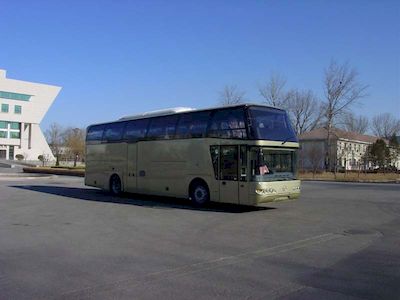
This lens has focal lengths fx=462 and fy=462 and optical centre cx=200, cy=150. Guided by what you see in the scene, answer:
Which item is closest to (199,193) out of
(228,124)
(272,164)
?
(228,124)

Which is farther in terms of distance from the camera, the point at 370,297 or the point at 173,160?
the point at 173,160

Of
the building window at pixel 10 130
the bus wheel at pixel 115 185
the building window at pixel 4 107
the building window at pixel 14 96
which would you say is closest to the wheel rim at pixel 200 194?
the bus wheel at pixel 115 185

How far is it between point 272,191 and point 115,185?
9414 millimetres

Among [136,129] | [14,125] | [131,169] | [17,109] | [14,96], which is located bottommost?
[131,169]

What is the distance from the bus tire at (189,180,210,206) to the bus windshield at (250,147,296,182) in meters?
2.33

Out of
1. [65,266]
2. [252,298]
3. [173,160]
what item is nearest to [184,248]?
[65,266]

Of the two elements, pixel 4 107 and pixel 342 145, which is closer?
pixel 4 107

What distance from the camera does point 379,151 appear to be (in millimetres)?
70188

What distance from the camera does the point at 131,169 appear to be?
2044 cm

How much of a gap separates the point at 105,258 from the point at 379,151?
225ft

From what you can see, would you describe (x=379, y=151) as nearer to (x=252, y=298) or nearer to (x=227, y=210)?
(x=227, y=210)

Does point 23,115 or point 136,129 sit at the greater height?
point 23,115

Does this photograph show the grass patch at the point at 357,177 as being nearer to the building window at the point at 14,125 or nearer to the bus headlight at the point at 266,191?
the bus headlight at the point at 266,191

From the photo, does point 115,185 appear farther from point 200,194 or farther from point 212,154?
point 212,154
